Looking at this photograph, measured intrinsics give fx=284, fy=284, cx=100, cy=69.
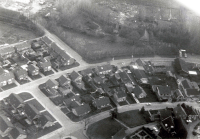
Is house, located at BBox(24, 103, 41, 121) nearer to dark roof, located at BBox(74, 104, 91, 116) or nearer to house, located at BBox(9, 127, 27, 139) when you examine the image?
house, located at BBox(9, 127, 27, 139)

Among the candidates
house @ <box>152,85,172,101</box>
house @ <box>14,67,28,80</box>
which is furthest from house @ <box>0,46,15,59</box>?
house @ <box>152,85,172,101</box>

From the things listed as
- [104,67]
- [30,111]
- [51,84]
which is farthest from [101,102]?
[30,111]

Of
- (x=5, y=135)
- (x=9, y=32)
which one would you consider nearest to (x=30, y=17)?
(x=9, y=32)

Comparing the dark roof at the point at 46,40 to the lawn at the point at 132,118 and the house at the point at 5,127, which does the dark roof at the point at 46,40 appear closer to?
the house at the point at 5,127

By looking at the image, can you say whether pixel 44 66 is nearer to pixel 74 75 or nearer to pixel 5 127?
pixel 74 75

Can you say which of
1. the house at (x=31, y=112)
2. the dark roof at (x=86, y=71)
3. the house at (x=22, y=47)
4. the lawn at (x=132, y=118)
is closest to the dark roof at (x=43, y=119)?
the house at (x=31, y=112)

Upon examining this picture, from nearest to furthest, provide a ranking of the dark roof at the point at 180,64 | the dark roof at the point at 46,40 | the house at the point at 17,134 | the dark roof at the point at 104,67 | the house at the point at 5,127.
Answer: the house at the point at 17,134 → the house at the point at 5,127 → the dark roof at the point at 104,67 → the dark roof at the point at 180,64 → the dark roof at the point at 46,40
